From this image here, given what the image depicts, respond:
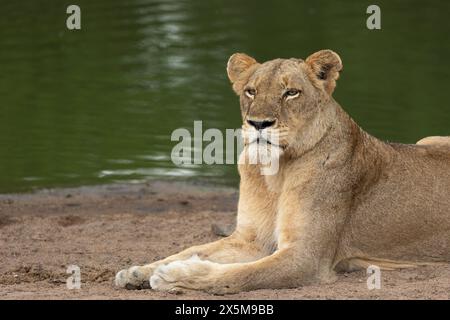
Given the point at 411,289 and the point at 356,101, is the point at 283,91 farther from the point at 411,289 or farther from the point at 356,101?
the point at 356,101

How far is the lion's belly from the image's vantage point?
28.6ft

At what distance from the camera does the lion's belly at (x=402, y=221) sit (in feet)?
28.6

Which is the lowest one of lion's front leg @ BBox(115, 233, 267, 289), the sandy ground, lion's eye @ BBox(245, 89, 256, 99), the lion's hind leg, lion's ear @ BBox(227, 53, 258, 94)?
the sandy ground

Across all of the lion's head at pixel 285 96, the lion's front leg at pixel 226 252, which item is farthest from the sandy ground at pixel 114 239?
the lion's head at pixel 285 96

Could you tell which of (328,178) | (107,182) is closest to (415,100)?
(107,182)

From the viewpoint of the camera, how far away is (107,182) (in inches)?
553

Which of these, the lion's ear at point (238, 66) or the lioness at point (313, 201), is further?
the lion's ear at point (238, 66)

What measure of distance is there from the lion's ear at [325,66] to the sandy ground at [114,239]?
1.38m

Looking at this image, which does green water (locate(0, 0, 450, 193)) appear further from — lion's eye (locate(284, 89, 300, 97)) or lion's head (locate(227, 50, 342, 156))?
lion's eye (locate(284, 89, 300, 97))

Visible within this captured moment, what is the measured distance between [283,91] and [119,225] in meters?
3.88

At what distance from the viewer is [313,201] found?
332 inches

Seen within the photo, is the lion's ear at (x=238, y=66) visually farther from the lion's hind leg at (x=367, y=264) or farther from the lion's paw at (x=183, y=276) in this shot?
the lion's hind leg at (x=367, y=264)

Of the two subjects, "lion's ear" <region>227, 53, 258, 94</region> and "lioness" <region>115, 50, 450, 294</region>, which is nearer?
"lioness" <region>115, 50, 450, 294</region>

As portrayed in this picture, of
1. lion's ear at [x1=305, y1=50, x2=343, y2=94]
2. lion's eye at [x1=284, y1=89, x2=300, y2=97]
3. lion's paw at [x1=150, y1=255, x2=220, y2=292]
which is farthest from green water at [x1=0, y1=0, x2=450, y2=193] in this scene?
lion's eye at [x1=284, y1=89, x2=300, y2=97]
